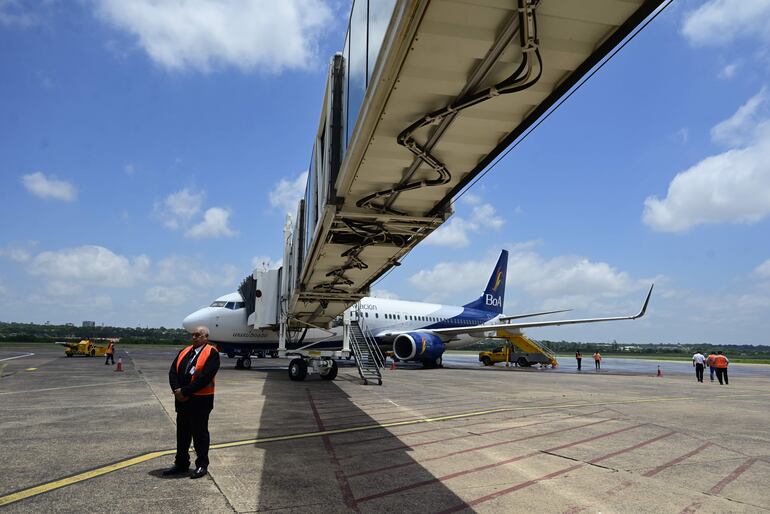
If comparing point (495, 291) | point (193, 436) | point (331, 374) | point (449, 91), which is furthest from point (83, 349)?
point (449, 91)

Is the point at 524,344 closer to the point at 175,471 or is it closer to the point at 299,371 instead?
the point at 299,371

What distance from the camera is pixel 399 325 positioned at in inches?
1174

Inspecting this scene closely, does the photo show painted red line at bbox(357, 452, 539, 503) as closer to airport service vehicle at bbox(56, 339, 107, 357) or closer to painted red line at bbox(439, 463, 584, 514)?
painted red line at bbox(439, 463, 584, 514)

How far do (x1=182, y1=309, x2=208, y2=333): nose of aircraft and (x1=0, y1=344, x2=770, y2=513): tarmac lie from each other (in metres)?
9.63

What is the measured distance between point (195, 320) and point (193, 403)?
1762 centimetres

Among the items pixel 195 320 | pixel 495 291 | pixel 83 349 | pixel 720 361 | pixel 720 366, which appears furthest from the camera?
pixel 495 291

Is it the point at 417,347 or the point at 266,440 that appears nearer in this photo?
the point at 266,440

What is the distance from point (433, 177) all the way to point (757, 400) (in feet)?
46.4

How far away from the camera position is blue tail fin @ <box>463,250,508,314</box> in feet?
124

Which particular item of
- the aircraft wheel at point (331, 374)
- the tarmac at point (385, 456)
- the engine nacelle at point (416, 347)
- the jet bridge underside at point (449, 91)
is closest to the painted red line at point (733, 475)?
the tarmac at point (385, 456)

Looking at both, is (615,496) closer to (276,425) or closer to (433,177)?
(433,177)

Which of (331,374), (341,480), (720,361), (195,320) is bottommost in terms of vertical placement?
(331,374)

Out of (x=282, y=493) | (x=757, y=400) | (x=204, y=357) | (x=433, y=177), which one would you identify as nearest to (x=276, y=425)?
(x=204, y=357)

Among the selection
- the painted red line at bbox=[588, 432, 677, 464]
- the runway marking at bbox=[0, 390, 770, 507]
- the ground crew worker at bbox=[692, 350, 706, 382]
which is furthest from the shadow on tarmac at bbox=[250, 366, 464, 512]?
the ground crew worker at bbox=[692, 350, 706, 382]
